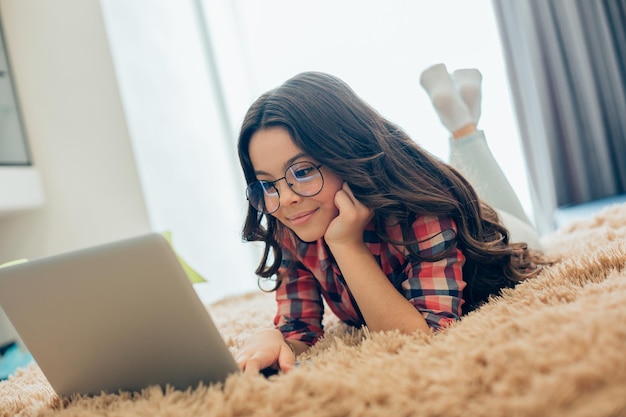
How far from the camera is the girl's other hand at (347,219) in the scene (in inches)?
→ 36.2

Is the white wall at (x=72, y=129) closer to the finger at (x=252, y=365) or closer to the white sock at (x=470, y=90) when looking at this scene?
the white sock at (x=470, y=90)

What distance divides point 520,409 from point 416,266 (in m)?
0.49

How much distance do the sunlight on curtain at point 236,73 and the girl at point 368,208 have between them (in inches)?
67.0

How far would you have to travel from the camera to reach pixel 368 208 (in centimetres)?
95

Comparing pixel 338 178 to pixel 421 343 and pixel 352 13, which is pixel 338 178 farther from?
pixel 352 13

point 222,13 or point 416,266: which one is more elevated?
point 222,13

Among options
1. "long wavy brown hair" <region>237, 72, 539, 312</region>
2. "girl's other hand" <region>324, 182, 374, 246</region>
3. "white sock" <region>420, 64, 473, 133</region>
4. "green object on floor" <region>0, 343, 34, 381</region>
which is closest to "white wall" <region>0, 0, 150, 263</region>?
"green object on floor" <region>0, 343, 34, 381</region>

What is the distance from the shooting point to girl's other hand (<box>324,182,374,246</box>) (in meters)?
0.92

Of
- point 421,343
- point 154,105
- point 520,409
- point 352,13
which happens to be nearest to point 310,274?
point 421,343

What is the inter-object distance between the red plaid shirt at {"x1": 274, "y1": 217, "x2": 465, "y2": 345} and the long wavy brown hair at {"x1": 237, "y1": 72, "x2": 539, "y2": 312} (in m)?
0.02

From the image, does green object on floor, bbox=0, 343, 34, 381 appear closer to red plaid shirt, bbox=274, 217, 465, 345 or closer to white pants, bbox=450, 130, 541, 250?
red plaid shirt, bbox=274, 217, 465, 345

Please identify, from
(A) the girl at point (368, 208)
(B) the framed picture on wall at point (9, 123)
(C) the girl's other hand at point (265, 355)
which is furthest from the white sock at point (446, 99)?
(B) the framed picture on wall at point (9, 123)

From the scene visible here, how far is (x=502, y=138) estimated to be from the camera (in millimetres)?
2734

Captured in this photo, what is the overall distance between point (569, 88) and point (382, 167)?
212 centimetres
